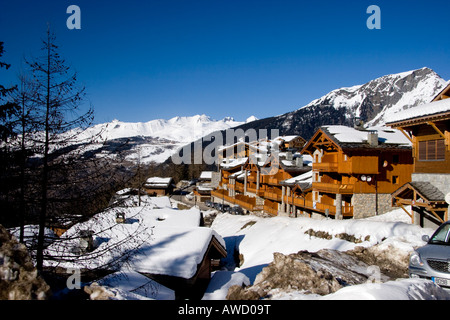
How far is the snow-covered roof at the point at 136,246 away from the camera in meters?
7.65

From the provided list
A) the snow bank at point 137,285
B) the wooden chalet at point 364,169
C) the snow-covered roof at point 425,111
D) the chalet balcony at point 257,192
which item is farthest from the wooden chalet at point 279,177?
the snow bank at point 137,285

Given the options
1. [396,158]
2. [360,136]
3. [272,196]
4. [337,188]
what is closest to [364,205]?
[337,188]

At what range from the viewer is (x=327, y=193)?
34.5m

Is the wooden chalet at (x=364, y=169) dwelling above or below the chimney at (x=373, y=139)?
below

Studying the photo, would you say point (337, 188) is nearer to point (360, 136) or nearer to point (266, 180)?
point (360, 136)

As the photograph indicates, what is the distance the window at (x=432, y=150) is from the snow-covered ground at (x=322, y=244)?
457cm

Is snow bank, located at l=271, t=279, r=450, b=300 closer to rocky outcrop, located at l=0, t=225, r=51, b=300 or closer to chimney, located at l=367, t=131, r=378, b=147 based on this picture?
rocky outcrop, located at l=0, t=225, r=51, b=300

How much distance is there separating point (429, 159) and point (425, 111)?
3.33 m

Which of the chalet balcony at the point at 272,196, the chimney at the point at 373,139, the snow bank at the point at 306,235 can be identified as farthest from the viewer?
the chalet balcony at the point at 272,196

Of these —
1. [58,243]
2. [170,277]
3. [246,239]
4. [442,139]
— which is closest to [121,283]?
[58,243]

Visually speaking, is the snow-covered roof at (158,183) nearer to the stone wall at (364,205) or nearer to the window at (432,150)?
the stone wall at (364,205)

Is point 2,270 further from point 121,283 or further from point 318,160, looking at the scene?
point 318,160

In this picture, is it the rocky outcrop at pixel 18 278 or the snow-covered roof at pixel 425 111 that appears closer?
the rocky outcrop at pixel 18 278
